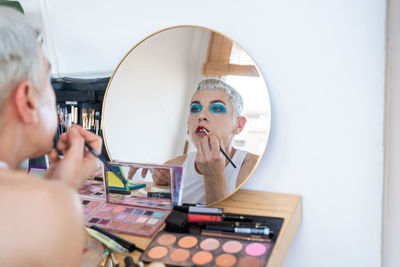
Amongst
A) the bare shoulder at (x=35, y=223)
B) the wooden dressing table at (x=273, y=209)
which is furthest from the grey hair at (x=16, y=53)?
the wooden dressing table at (x=273, y=209)

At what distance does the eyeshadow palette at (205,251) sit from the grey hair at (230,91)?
347 millimetres

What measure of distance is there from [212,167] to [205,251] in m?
0.28

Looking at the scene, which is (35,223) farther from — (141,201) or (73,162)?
(141,201)

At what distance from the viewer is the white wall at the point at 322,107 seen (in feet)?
2.96

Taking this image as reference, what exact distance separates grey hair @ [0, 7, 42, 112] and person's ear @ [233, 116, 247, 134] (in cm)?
53

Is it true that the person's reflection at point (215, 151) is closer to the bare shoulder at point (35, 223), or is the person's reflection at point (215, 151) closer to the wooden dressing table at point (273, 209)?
the wooden dressing table at point (273, 209)

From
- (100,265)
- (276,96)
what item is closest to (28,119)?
(100,265)

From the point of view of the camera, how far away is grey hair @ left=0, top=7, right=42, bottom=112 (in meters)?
0.49

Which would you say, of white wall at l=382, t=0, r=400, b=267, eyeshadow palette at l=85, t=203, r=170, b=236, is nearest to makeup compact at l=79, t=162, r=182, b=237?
eyeshadow palette at l=85, t=203, r=170, b=236

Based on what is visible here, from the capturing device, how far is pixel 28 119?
1.76 feet

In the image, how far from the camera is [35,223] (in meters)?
0.45

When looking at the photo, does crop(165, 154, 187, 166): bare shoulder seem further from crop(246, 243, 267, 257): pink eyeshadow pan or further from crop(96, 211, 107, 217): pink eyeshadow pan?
crop(246, 243, 267, 257): pink eyeshadow pan

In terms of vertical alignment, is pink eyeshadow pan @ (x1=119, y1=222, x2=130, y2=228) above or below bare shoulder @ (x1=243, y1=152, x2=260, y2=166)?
below

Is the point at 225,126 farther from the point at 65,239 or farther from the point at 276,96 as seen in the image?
the point at 65,239
